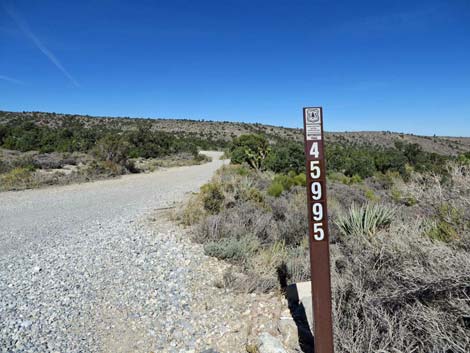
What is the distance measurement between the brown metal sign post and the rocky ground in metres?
1.01

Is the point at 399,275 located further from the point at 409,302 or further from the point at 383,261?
the point at 383,261

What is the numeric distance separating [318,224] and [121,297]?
310 cm

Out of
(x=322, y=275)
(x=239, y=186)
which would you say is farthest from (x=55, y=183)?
(x=322, y=275)

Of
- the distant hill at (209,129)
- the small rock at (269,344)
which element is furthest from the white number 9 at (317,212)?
the distant hill at (209,129)

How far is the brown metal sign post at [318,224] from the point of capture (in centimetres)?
242

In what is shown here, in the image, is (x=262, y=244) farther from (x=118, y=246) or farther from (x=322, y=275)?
(x=322, y=275)

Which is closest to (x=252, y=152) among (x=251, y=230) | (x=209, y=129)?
(x=251, y=230)

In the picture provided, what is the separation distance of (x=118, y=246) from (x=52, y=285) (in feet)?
5.54

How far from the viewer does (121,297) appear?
14.1 ft

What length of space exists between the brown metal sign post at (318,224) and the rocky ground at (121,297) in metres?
1.01

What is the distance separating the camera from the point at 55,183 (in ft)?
48.8

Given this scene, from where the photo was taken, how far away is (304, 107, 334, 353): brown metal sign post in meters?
2.42

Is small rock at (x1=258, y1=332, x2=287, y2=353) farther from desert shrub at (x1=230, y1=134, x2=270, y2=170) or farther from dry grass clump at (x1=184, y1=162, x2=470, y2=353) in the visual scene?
desert shrub at (x1=230, y1=134, x2=270, y2=170)

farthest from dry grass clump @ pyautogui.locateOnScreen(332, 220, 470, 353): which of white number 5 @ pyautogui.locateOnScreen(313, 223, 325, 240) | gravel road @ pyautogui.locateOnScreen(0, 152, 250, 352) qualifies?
gravel road @ pyautogui.locateOnScreen(0, 152, 250, 352)
